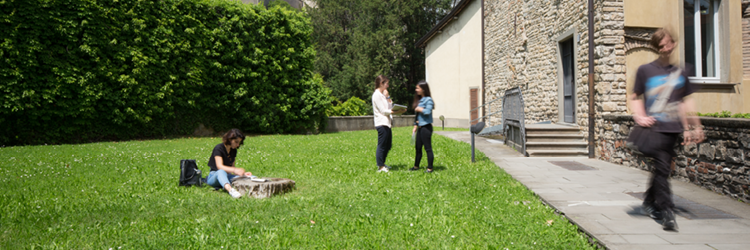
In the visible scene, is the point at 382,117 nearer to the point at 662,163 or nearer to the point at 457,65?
the point at 662,163

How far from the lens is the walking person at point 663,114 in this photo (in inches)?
148

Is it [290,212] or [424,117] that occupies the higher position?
[424,117]

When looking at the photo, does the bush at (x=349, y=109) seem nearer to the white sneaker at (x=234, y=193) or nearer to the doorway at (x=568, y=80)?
the doorway at (x=568, y=80)

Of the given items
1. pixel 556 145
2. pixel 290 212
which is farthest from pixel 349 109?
pixel 290 212

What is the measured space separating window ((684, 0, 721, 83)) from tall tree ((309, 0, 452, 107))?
93.3 feet

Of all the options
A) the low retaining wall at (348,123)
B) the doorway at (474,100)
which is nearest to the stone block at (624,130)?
the doorway at (474,100)

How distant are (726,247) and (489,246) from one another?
1705mm

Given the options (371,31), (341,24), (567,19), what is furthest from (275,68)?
(341,24)

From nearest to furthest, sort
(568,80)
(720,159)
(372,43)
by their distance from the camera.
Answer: (720,159)
(568,80)
(372,43)

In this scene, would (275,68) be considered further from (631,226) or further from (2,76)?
(631,226)

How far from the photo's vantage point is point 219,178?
546 cm

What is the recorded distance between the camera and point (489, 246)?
3377 millimetres

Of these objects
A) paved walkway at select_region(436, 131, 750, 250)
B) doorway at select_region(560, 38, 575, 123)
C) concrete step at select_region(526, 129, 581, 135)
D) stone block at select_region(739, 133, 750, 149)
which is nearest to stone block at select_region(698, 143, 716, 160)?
paved walkway at select_region(436, 131, 750, 250)

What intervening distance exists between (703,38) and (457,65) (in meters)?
16.6
